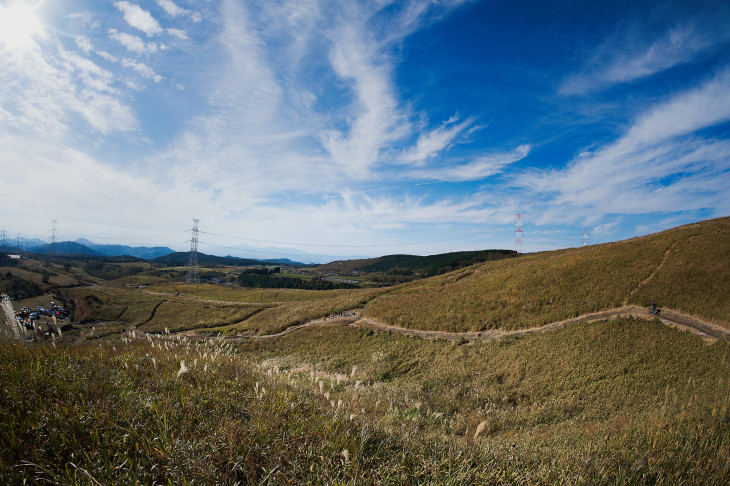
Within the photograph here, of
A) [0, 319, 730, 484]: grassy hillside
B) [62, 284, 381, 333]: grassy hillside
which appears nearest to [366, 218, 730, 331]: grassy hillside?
[0, 319, 730, 484]: grassy hillside

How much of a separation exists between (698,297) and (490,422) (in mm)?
17902

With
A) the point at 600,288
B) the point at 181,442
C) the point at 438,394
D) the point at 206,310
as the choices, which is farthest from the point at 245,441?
the point at 206,310

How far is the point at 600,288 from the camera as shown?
68.6 ft

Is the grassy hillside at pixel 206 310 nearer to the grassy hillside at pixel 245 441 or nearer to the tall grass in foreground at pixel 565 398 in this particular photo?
the tall grass in foreground at pixel 565 398

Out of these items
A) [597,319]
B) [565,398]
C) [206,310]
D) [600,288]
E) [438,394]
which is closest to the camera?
[565,398]

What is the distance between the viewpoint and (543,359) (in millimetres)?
14438

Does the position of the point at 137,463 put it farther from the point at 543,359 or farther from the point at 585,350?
the point at 585,350

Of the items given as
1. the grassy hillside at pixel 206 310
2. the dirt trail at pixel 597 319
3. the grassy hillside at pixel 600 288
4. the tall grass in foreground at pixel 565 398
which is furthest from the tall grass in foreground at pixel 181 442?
the grassy hillside at pixel 206 310

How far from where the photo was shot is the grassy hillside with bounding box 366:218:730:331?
16.9 metres

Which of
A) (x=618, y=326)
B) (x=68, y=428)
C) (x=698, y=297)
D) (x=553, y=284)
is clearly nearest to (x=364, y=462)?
(x=68, y=428)

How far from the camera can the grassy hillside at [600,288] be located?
55.5 ft

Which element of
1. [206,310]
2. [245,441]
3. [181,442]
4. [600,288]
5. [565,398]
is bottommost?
[206,310]

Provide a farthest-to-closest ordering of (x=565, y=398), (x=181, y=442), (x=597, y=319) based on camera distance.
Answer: (x=597, y=319) → (x=565, y=398) → (x=181, y=442)

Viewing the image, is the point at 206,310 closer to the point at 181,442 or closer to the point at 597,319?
the point at 597,319
